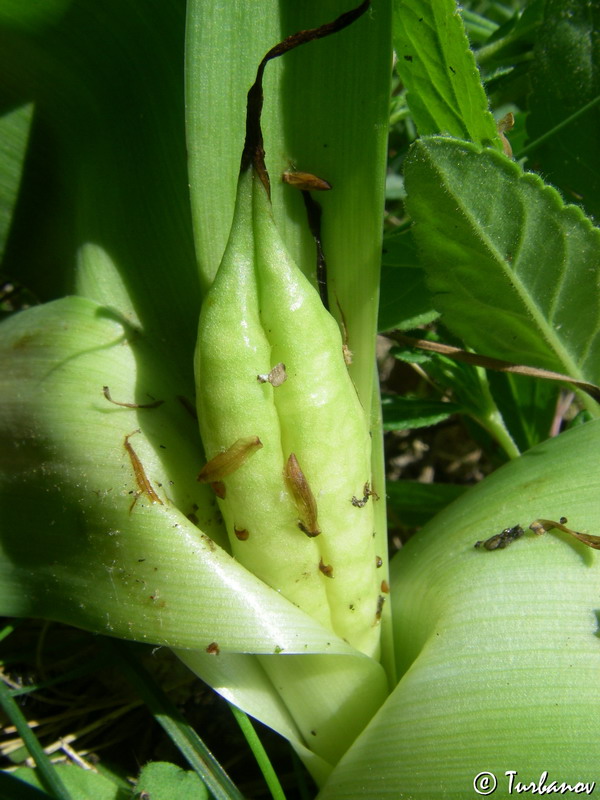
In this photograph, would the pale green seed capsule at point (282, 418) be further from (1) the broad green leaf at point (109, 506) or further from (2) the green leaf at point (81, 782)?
(2) the green leaf at point (81, 782)

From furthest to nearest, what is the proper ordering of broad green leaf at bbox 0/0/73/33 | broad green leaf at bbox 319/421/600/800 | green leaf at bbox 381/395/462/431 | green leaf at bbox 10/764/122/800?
green leaf at bbox 381/395/462/431, green leaf at bbox 10/764/122/800, broad green leaf at bbox 0/0/73/33, broad green leaf at bbox 319/421/600/800

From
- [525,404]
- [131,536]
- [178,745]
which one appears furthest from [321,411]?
[525,404]

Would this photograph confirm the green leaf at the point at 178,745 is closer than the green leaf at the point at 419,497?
Yes

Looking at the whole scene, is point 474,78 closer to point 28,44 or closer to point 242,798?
point 28,44

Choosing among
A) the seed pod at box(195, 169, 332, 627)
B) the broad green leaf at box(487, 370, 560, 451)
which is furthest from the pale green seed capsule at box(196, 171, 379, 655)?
the broad green leaf at box(487, 370, 560, 451)

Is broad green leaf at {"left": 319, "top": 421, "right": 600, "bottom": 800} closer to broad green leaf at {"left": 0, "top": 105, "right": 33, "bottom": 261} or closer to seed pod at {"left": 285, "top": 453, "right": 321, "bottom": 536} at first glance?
seed pod at {"left": 285, "top": 453, "right": 321, "bottom": 536}

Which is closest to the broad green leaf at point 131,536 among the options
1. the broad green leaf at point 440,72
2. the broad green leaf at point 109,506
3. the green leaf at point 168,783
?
the broad green leaf at point 109,506

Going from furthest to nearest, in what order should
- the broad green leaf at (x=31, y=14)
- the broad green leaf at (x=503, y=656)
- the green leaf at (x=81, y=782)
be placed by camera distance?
the green leaf at (x=81, y=782)
the broad green leaf at (x=31, y=14)
the broad green leaf at (x=503, y=656)
